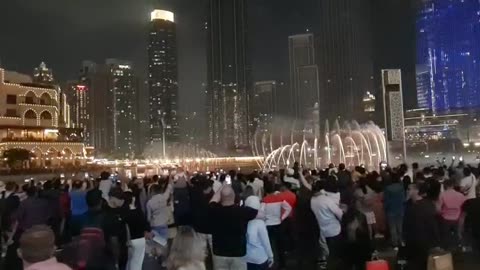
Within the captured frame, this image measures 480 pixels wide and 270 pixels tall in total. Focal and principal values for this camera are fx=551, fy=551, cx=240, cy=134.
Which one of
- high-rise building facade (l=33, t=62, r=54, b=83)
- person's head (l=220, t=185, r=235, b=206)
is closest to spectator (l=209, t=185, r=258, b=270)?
person's head (l=220, t=185, r=235, b=206)

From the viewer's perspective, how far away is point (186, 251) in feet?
16.2

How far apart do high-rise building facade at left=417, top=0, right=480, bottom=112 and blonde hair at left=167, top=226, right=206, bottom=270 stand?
12943cm

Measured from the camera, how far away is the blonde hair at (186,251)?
16.1ft

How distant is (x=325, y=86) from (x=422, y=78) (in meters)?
25.3

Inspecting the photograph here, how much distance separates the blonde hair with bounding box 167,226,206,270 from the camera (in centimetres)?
492

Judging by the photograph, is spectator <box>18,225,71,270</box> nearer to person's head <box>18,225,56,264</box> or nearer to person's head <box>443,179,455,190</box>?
person's head <box>18,225,56,264</box>

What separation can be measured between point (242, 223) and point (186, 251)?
1.78 metres

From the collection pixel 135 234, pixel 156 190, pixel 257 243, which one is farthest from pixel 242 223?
pixel 156 190

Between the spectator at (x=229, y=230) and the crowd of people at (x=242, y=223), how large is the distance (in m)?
0.01

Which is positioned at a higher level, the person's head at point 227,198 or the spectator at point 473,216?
the person's head at point 227,198

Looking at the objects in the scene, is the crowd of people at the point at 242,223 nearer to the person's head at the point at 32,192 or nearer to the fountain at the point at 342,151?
the person's head at the point at 32,192

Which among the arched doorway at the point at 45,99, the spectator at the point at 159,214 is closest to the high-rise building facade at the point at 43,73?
the arched doorway at the point at 45,99

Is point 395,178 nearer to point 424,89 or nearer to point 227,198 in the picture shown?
point 227,198

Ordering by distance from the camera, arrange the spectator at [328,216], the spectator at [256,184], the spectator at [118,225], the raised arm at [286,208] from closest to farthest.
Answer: the spectator at [118,225] → the spectator at [328,216] → the raised arm at [286,208] → the spectator at [256,184]
